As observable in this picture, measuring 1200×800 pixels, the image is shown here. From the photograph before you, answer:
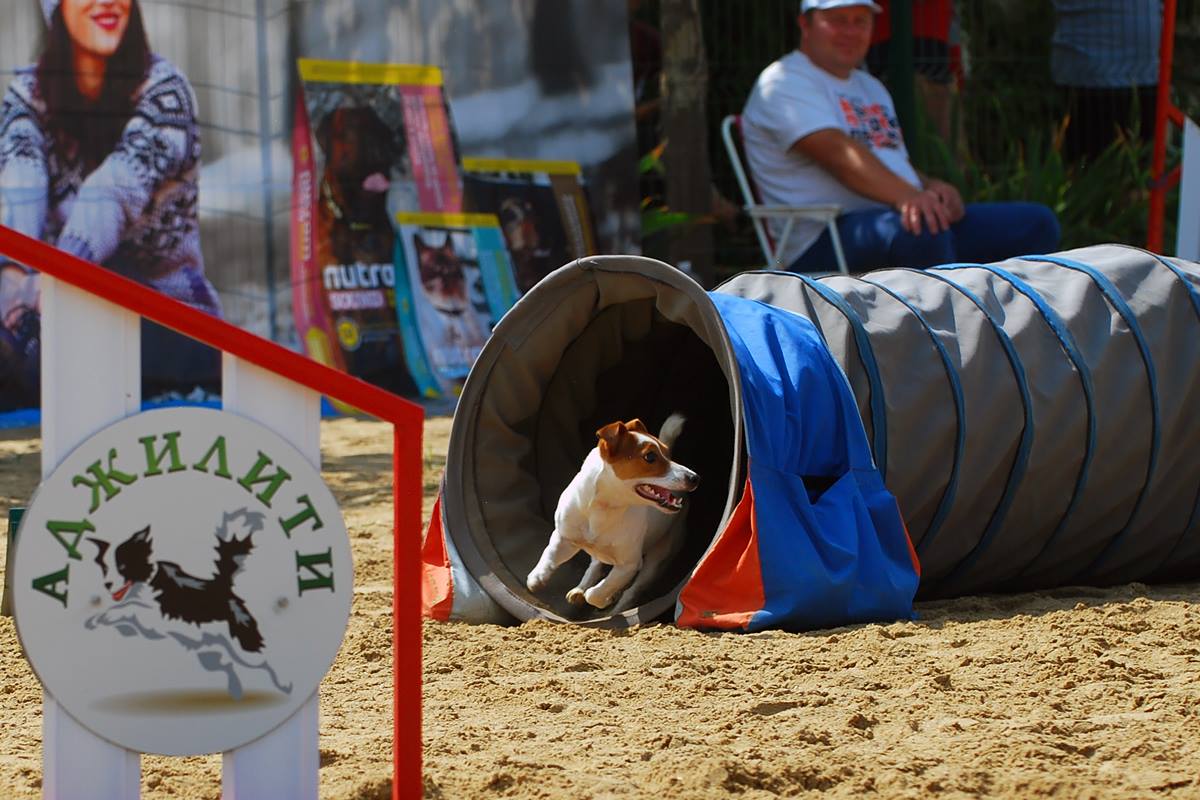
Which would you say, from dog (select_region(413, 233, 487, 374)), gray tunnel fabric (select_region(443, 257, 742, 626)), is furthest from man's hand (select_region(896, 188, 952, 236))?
dog (select_region(413, 233, 487, 374))

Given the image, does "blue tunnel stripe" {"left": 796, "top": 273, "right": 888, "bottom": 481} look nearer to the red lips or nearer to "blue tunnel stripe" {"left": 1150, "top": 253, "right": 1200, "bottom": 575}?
"blue tunnel stripe" {"left": 1150, "top": 253, "right": 1200, "bottom": 575}

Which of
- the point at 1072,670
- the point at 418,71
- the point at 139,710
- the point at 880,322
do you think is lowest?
the point at 1072,670

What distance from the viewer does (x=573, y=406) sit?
18.1ft

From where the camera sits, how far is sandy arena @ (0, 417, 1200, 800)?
114 inches

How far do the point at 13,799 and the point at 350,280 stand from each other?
6360mm

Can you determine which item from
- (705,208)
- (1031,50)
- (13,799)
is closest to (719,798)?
(13,799)

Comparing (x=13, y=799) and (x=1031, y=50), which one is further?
(x=1031, y=50)

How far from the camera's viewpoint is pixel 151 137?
8477 millimetres

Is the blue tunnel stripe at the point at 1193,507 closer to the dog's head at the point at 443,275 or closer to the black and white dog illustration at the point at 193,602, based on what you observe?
the black and white dog illustration at the point at 193,602

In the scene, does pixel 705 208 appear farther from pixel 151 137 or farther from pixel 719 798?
pixel 719 798

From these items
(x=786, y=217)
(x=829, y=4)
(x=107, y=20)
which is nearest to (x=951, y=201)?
(x=786, y=217)

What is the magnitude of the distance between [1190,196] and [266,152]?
4.75m

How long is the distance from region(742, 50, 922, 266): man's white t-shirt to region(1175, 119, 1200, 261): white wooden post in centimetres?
166

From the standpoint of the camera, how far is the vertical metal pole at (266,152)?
871 centimetres
